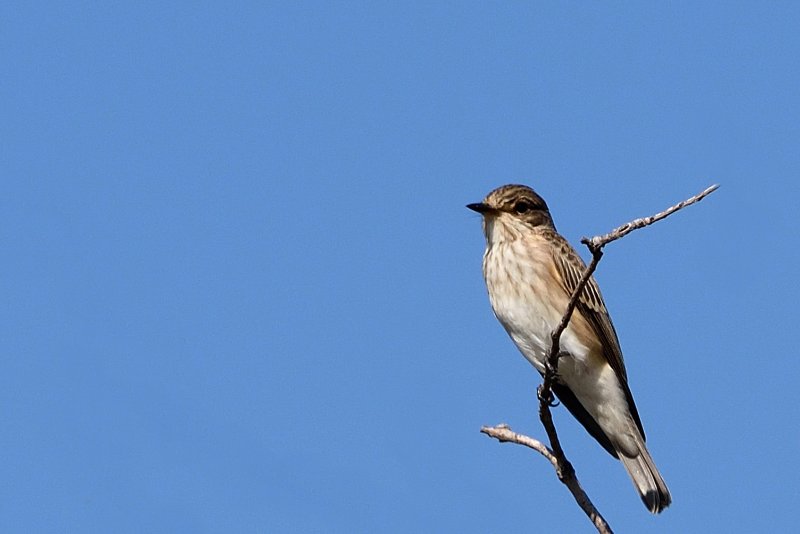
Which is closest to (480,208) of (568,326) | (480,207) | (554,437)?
(480,207)

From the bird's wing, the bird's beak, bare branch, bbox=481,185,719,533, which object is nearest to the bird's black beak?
the bird's beak

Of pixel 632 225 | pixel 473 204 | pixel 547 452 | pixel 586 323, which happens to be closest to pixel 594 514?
pixel 547 452

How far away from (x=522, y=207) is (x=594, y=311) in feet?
3.56

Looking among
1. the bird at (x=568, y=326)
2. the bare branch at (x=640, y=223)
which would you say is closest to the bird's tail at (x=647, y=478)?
the bird at (x=568, y=326)

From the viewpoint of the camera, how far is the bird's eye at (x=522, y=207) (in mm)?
9828

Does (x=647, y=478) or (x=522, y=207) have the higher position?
(x=522, y=207)

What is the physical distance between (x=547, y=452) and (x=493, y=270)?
2161 mm

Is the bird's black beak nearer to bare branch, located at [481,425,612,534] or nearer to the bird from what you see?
the bird

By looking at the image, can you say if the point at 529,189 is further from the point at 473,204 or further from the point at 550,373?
the point at 550,373

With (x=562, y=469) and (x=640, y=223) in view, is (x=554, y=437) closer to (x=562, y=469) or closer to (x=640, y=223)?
(x=562, y=469)

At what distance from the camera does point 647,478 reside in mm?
9352

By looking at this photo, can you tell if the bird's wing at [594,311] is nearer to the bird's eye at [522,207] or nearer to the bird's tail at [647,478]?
the bird's tail at [647,478]

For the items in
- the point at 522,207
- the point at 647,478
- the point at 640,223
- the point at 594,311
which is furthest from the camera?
the point at 522,207

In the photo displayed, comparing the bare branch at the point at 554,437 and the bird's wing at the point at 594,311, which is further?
the bird's wing at the point at 594,311
